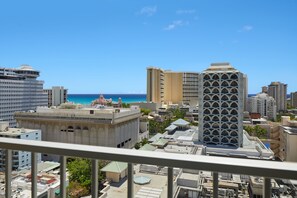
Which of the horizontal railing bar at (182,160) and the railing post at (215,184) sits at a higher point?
the horizontal railing bar at (182,160)

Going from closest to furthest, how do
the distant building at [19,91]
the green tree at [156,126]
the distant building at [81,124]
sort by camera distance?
the distant building at [81,124]
the distant building at [19,91]
the green tree at [156,126]

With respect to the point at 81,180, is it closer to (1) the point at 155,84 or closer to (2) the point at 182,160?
(2) the point at 182,160

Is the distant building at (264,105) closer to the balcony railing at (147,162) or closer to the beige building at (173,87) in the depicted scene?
the beige building at (173,87)

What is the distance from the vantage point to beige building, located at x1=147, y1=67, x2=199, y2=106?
1455 inches

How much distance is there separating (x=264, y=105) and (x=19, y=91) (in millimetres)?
31427

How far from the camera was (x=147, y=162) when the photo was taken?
0.69 meters

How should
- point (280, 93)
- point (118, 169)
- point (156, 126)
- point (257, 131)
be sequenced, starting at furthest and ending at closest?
Answer: point (280, 93), point (156, 126), point (257, 131), point (118, 169)

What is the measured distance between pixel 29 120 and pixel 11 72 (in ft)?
33.7

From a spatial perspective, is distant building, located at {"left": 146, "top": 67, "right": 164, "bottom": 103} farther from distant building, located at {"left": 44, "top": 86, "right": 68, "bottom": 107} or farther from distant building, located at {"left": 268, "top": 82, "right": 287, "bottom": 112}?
distant building, located at {"left": 268, "top": 82, "right": 287, "bottom": 112}

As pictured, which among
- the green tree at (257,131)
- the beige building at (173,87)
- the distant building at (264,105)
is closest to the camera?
the green tree at (257,131)

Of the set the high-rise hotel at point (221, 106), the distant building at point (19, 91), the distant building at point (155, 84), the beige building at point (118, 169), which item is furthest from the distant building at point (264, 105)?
the beige building at point (118, 169)

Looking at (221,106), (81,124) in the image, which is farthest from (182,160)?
(81,124)

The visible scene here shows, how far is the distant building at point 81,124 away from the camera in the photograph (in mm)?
16562

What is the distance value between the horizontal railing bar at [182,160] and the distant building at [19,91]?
991 inches
